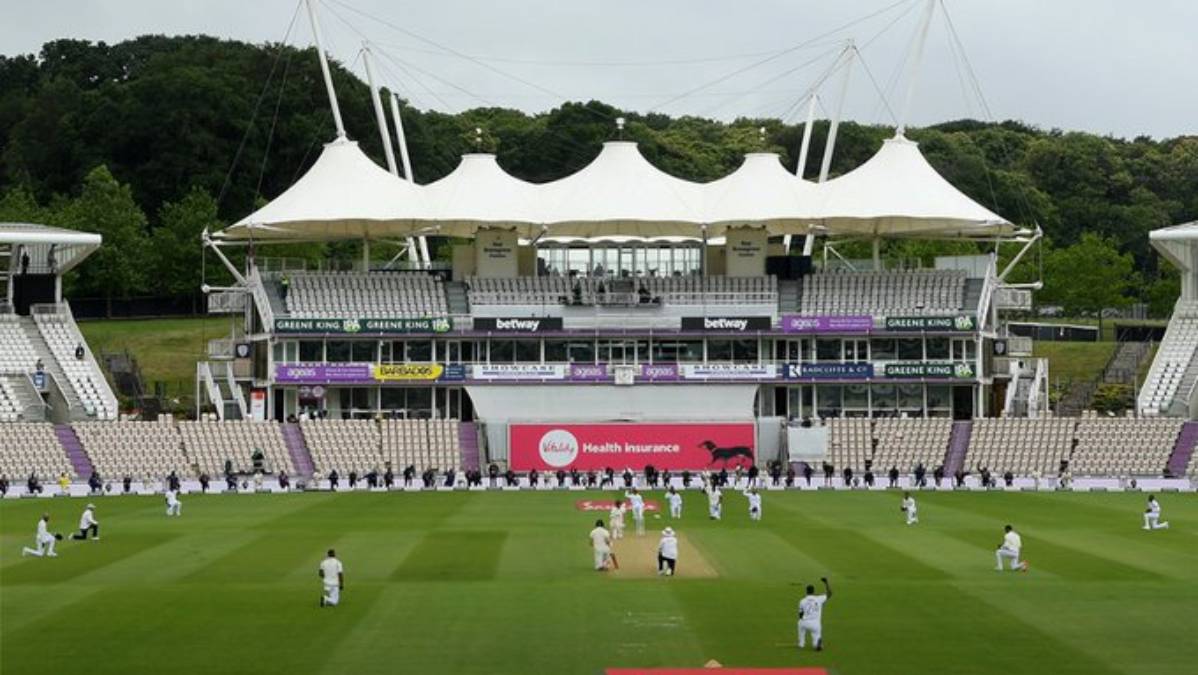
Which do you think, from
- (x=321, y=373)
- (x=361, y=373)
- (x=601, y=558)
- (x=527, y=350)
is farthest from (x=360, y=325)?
(x=601, y=558)

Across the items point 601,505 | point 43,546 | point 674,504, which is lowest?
point 601,505

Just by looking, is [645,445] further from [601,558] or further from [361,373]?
[601,558]

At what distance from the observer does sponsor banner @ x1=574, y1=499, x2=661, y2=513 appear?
6531cm

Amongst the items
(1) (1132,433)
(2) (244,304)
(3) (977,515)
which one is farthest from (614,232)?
(3) (977,515)

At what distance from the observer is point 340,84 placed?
471ft

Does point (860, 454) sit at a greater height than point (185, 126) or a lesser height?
lesser

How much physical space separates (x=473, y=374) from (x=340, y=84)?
56354mm

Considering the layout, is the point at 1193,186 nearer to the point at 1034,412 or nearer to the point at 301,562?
the point at 1034,412

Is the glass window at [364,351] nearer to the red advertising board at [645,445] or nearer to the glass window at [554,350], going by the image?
the glass window at [554,350]

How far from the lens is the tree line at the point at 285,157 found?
416ft

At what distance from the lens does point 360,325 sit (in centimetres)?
9338

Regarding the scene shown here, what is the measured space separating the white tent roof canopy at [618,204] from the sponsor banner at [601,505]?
29184 millimetres

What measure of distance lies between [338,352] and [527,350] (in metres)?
9.62

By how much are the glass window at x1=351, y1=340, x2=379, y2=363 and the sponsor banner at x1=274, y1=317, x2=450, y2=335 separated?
1197 mm
